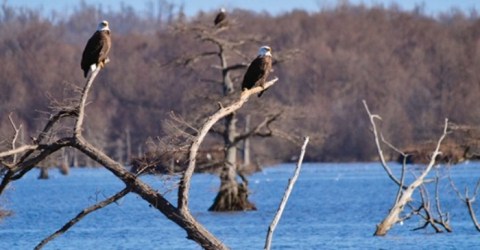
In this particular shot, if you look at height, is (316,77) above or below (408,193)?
above

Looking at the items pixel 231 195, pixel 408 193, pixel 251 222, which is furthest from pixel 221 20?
pixel 408 193

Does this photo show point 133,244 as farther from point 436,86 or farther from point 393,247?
point 436,86

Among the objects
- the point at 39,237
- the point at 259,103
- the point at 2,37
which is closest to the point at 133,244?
the point at 39,237

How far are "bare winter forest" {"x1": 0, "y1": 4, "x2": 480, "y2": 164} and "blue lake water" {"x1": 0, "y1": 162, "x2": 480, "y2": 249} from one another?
18466mm

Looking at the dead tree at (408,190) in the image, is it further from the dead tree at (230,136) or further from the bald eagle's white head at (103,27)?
the dead tree at (230,136)

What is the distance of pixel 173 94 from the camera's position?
93625mm

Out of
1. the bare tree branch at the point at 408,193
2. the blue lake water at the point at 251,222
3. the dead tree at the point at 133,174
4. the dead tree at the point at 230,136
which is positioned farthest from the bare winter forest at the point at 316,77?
the dead tree at the point at 133,174

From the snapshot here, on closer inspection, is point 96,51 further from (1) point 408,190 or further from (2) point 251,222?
(2) point 251,222

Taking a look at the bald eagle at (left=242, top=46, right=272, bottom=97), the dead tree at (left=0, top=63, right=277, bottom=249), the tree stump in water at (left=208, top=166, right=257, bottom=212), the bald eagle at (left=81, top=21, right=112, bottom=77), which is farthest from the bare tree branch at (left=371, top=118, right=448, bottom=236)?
the dead tree at (left=0, top=63, right=277, bottom=249)

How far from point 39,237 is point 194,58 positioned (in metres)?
7.89

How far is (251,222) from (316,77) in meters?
70.5

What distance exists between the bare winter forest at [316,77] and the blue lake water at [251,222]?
18466mm

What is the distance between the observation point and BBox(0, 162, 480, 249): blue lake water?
28531 mm

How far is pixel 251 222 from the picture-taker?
35125mm
